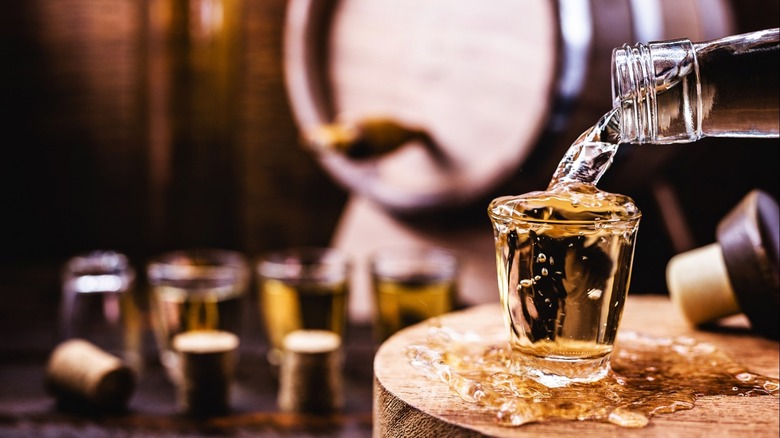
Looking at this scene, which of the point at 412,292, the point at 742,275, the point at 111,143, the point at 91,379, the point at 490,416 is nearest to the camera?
the point at 490,416

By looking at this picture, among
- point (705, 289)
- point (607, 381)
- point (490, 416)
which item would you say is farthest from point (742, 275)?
point (490, 416)

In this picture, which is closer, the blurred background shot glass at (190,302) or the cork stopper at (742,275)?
the cork stopper at (742,275)

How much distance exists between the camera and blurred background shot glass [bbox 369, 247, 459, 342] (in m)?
1.19

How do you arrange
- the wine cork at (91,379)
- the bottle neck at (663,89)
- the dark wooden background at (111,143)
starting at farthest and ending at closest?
the dark wooden background at (111,143)
the wine cork at (91,379)
the bottle neck at (663,89)

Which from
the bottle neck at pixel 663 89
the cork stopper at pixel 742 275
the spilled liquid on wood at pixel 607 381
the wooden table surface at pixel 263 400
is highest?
the bottle neck at pixel 663 89

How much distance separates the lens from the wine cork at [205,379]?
1.05 metres

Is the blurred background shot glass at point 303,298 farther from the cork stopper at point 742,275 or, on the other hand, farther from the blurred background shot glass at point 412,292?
the cork stopper at point 742,275

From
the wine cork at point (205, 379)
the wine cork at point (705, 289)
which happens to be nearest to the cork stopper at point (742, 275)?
the wine cork at point (705, 289)

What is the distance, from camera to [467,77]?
127 cm

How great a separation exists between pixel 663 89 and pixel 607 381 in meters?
0.23

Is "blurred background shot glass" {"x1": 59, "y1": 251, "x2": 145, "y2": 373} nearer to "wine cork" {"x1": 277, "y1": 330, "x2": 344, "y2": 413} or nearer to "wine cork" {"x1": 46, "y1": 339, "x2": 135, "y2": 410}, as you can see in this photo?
"wine cork" {"x1": 46, "y1": 339, "x2": 135, "y2": 410}

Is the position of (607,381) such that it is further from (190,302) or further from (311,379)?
(190,302)

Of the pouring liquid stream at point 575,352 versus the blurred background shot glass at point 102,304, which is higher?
the pouring liquid stream at point 575,352

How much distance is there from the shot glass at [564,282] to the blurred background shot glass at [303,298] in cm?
58
